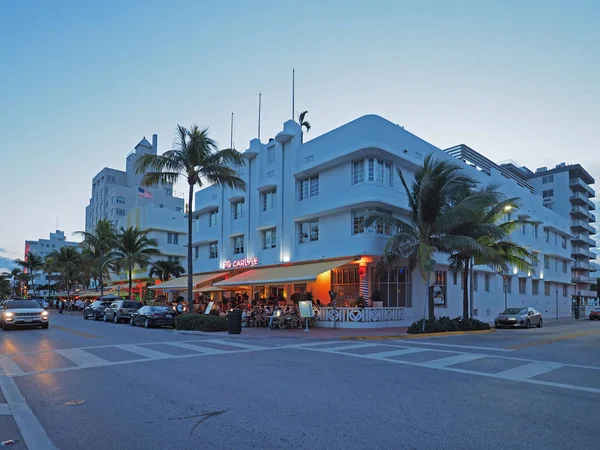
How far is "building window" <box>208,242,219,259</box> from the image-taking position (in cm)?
3962

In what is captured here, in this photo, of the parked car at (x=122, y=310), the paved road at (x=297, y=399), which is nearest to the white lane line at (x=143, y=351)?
the paved road at (x=297, y=399)

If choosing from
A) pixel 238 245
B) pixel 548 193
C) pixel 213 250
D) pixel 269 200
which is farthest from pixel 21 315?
pixel 548 193

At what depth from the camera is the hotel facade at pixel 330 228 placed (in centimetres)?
2575

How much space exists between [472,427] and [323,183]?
23035 mm

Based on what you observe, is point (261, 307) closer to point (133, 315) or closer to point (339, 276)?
point (339, 276)

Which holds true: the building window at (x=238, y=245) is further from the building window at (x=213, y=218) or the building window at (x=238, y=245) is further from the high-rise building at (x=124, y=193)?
the high-rise building at (x=124, y=193)

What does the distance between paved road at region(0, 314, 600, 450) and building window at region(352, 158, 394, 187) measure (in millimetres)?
13790

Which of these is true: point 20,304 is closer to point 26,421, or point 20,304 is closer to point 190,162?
point 190,162

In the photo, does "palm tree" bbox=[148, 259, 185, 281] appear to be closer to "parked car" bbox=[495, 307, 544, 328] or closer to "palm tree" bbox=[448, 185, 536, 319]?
"palm tree" bbox=[448, 185, 536, 319]

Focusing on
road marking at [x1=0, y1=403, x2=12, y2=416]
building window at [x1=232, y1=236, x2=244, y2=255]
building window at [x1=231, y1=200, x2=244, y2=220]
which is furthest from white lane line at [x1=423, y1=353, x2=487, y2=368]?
building window at [x1=231, y1=200, x2=244, y2=220]

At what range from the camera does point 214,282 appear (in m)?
34.2

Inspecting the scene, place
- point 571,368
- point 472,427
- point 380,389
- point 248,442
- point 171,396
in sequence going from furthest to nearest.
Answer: point 571,368 → point 380,389 → point 171,396 → point 472,427 → point 248,442

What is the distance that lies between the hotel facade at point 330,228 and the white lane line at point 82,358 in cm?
1253

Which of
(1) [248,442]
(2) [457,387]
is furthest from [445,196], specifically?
(1) [248,442]
